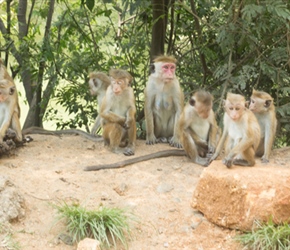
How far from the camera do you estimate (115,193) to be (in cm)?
741

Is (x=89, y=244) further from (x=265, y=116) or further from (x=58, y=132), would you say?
(x=58, y=132)

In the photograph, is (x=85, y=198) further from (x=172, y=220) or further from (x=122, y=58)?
(x=122, y=58)

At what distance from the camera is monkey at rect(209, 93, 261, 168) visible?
7453 mm

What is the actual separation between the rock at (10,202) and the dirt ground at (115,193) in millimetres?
98

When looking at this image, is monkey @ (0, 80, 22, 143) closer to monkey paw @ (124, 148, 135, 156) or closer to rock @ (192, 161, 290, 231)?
monkey paw @ (124, 148, 135, 156)

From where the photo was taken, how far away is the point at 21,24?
38.1 ft

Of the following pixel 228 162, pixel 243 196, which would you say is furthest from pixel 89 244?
pixel 228 162

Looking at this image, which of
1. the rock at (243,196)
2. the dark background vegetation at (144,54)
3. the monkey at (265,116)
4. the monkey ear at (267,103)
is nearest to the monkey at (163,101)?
the dark background vegetation at (144,54)

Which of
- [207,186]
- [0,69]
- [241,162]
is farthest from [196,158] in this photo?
[0,69]

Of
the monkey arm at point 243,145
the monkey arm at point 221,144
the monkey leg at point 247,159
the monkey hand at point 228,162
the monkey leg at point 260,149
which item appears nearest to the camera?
the monkey hand at point 228,162

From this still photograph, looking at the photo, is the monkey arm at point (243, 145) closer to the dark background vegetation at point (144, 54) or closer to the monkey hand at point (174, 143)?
the dark background vegetation at point (144, 54)

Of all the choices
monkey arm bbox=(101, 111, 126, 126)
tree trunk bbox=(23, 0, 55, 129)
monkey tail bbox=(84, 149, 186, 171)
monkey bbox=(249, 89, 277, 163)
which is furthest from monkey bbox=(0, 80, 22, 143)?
monkey bbox=(249, 89, 277, 163)

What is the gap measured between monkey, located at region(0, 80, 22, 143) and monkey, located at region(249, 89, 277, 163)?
3361 millimetres

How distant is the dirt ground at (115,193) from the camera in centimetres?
648
